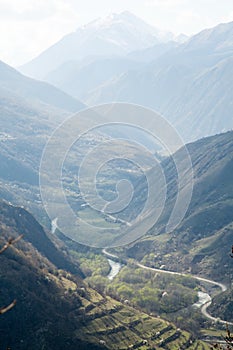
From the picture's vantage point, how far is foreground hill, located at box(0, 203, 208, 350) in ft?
528

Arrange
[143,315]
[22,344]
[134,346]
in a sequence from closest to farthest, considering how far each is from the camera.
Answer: [22,344]
[134,346]
[143,315]

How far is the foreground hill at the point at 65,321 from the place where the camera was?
160875mm

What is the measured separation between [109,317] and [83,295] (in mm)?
16017

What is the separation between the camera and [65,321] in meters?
173

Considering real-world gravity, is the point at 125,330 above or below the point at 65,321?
below

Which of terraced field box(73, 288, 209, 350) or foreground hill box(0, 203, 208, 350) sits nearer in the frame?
foreground hill box(0, 203, 208, 350)

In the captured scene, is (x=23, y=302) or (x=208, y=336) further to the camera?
(x=208, y=336)

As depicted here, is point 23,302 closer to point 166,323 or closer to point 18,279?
point 18,279

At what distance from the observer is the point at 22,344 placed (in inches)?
6112

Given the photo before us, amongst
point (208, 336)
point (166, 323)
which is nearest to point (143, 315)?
point (166, 323)

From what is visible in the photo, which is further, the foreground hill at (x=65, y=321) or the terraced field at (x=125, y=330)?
the terraced field at (x=125, y=330)

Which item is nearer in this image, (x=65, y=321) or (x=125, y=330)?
(x=65, y=321)

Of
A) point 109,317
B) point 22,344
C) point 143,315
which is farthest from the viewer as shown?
point 143,315

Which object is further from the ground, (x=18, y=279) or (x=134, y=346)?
(x=18, y=279)
